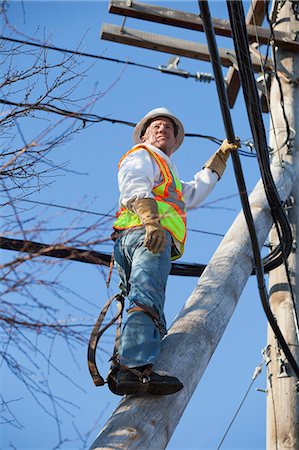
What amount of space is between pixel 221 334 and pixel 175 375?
65cm

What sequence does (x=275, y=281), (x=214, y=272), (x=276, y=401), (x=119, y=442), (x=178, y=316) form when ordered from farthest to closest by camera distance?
1. (x=275, y=281)
2. (x=276, y=401)
3. (x=214, y=272)
4. (x=178, y=316)
5. (x=119, y=442)

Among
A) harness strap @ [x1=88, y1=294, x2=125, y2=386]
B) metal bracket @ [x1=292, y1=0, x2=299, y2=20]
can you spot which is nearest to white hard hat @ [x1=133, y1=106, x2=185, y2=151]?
harness strap @ [x1=88, y1=294, x2=125, y2=386]

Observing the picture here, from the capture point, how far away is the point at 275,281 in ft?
20.9

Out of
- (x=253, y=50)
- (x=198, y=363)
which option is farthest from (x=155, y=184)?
(x=253, y=50)

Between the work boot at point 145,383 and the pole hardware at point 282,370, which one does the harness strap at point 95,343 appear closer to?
the work boot at point 145,383

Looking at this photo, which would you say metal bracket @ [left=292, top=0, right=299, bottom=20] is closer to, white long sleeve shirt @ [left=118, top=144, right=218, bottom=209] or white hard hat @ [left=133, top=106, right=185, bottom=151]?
white hard hat @ [left=133, top=106, right=185, bottom=151]

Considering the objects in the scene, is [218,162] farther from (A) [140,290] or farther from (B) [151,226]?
(A) [140,290]

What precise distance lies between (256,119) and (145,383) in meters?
1.86

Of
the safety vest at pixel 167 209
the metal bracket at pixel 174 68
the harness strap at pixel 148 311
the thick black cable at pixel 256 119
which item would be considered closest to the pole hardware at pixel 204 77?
the metal bracket at pixel 174 68

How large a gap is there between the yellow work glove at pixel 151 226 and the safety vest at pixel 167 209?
0.30ft

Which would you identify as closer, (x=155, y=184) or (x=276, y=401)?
(x=155, y=184)

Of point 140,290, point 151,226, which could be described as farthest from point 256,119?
point 140,290

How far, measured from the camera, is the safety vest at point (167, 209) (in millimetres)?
4242

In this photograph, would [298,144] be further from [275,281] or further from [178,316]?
[178,316]
